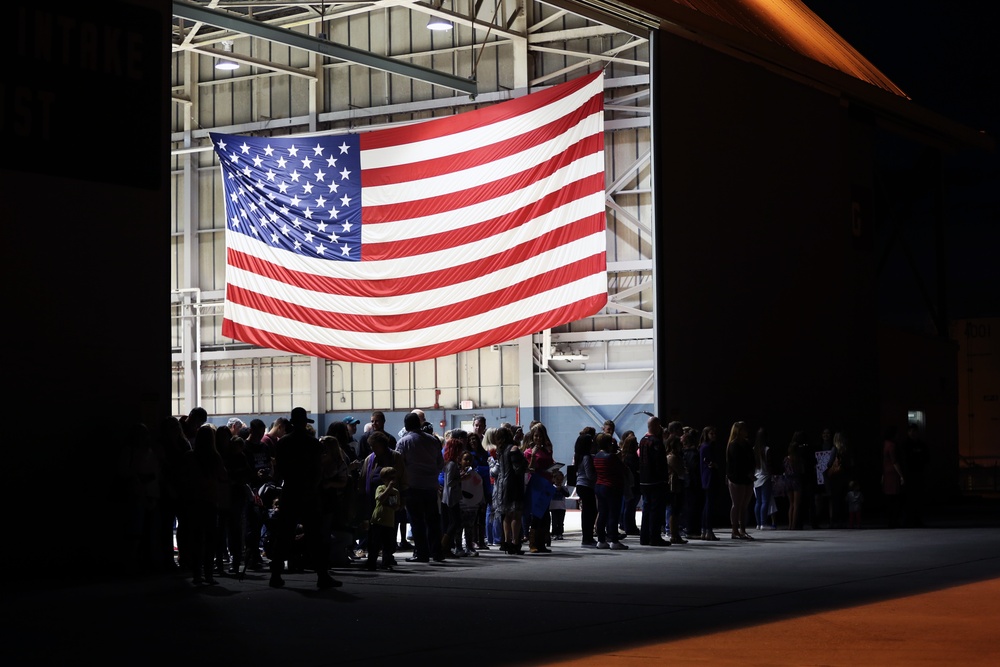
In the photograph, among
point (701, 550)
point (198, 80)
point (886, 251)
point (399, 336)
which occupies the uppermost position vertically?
point (198, 80)

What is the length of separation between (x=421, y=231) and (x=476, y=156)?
66.8 inches

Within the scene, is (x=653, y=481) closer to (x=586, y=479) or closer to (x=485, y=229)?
(x=586, y=479)

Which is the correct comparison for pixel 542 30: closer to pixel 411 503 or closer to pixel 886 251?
pixel 886 251

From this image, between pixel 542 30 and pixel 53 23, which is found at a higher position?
pixel 542 30

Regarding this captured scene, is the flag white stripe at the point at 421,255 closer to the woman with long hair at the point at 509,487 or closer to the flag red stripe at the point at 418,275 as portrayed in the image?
the flag red stripe at the point at 418,275

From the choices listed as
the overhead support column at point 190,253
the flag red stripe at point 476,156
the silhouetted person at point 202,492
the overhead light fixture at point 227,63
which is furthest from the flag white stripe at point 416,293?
the overhead support column at point 190,253

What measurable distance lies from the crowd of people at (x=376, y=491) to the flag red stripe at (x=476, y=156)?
225 inches

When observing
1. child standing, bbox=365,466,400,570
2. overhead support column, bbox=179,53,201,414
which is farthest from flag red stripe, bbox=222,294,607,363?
overhead support column, bbox=179,53,201,414

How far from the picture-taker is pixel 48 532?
12672mm

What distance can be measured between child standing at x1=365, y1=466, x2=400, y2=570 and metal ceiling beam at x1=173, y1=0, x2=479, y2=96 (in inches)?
468

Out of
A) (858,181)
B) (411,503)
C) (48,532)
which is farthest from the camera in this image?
(858,181)

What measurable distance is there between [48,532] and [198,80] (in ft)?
83.5

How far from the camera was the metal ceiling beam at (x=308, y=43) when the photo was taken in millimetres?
23797

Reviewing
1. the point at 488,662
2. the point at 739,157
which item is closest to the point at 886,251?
the point at 739,157
